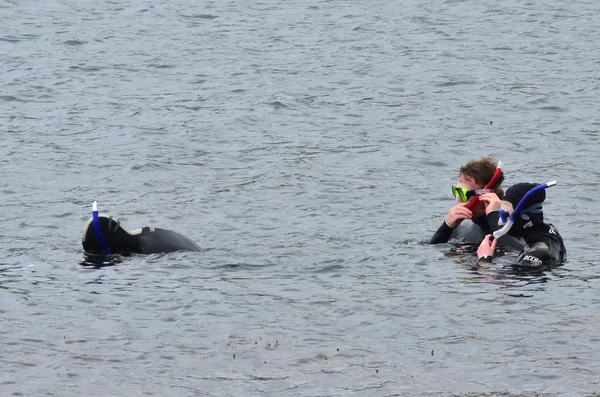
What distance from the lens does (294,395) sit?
33.2 ft

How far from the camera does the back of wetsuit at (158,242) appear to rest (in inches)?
572

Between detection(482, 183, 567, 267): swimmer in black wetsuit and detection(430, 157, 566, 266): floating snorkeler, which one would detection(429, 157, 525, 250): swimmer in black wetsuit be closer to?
detection(430, 157, 566, 266): floating snorkeler

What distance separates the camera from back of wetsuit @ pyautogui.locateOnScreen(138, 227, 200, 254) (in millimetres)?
14523

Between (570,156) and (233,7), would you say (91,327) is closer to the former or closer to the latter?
(570,156)

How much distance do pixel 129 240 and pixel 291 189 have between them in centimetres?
464

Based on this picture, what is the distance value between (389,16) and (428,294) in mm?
20993

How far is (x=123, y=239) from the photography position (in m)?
14.4

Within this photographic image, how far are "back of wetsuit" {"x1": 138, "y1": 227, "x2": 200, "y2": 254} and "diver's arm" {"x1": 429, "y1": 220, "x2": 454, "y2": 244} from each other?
315cm

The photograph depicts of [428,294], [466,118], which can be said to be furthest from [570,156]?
[428,294]

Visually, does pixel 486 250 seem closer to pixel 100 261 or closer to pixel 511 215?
pixel 511 215

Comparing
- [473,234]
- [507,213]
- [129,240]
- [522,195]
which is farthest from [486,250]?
[129,240]

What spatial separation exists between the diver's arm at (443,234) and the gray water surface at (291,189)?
0.50 feet

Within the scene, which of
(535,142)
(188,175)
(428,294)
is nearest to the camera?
(428,294)

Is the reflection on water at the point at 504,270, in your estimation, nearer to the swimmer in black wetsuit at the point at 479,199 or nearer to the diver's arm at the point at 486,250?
the diver's arm at the point at 486,250
